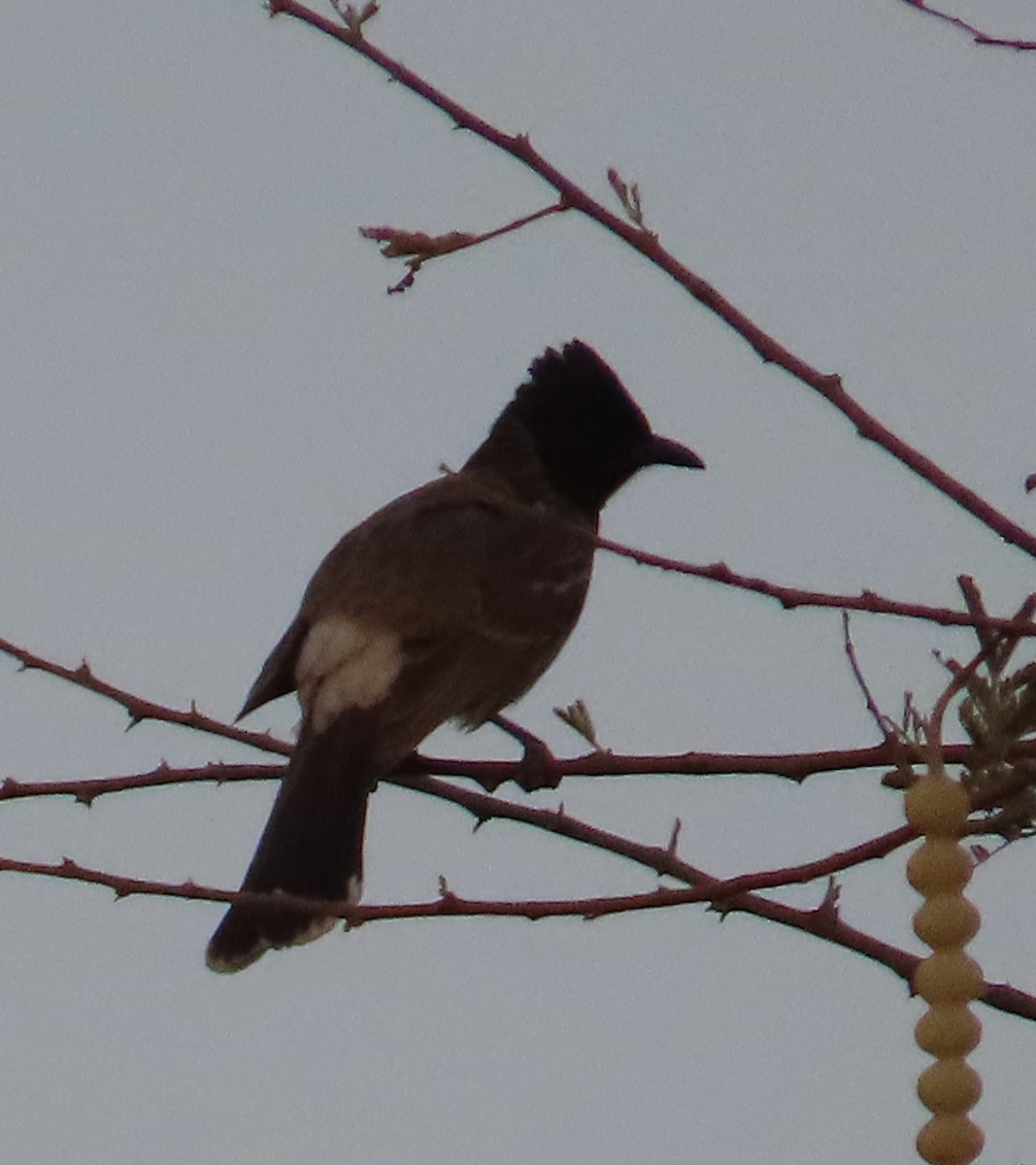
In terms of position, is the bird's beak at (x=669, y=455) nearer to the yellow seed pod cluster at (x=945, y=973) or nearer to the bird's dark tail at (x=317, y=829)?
the bird's dark tail at (x=317, y=829)

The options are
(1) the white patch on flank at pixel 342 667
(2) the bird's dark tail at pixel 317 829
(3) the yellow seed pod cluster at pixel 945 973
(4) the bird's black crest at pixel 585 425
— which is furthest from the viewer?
(4) the bird's black crest at pixel 585 425

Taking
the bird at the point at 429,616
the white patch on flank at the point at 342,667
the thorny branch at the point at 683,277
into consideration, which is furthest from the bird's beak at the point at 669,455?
the thorny branch at the point at 683,277

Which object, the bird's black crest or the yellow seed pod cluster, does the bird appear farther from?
the yellow seed pod cluster

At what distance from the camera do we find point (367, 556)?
17.7 feet

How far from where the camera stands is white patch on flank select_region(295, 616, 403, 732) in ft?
15.7

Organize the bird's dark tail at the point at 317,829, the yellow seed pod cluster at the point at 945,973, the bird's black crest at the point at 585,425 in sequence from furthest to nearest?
the bird's black crest at the point at 585,425 → the bird's dark tail at the point at 317,829 → the yellow seed pod cluster at the point at 945,973

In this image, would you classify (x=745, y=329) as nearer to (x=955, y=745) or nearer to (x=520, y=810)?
(x=955, y=745)

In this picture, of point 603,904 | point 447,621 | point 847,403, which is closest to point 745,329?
point 847,403

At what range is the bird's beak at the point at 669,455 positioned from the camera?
21.5 feet

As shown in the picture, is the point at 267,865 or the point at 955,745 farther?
the point at 267,865

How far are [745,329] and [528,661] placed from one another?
3458mm

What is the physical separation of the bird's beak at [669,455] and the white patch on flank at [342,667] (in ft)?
5.59

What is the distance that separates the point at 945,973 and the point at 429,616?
12.1ft

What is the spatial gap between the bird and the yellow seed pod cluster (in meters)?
2.24
